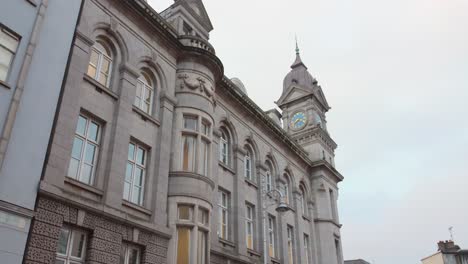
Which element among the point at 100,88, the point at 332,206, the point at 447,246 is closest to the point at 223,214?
the point at 100,88

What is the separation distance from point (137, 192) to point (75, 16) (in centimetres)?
767

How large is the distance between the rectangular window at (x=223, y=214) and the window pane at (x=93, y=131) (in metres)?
9.62

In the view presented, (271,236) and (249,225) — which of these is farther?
(271,236)

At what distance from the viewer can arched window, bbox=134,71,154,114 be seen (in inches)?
811

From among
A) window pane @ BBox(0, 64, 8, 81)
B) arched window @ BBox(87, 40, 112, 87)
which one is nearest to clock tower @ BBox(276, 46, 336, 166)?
arched window @ BBox(87, 40, 112, 87)

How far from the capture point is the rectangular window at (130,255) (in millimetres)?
16844

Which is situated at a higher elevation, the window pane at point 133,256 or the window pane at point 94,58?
the window pane at point 94,58

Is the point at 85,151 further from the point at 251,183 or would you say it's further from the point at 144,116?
the point at 251,183

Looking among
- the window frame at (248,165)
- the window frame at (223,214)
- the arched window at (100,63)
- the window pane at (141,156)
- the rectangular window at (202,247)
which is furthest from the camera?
the window frame at (248,165)

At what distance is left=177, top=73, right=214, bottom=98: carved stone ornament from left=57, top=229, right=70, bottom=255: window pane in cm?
1020

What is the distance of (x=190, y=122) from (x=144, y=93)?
2.85 meters

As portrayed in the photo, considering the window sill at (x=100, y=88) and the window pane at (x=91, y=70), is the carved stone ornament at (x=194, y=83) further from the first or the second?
the window pane at (x=91, y=70)

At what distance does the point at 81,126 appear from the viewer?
56.2 feet

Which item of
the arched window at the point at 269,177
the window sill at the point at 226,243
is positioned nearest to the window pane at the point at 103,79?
the window sill at the point at 226,243
